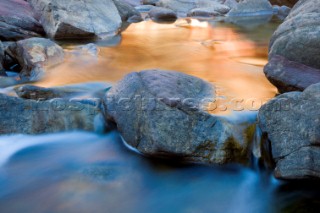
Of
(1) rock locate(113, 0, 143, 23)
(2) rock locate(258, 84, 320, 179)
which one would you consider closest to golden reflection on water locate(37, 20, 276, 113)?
(2) rock locate(258, 84, 320, 179)

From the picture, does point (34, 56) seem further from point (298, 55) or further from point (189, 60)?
point (298, 55)

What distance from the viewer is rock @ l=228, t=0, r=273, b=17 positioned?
1560 centimetres

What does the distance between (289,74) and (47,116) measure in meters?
3.11

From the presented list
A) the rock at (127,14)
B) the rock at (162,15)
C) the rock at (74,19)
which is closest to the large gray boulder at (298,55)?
the rock at (74,19)

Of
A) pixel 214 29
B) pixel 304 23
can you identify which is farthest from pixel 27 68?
pixel 214 29

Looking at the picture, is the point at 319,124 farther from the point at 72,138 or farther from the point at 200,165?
the point at 72,138

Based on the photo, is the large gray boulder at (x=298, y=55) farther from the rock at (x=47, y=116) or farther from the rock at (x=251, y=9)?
the rock at (x=251, y=9)

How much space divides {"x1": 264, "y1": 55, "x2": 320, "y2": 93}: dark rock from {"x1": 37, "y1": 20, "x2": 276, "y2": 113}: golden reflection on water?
39 centimetres

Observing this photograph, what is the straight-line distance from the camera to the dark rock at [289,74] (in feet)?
13.6

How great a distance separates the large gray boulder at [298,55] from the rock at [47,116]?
2.41m

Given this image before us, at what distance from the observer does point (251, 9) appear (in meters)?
15.8

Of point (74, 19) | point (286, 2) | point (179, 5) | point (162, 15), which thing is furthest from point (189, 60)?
point (286, 2)

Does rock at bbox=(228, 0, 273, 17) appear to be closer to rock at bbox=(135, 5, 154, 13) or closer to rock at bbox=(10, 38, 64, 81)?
rock at bbox=(135, 5, 154, 13)

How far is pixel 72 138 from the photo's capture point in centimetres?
410
